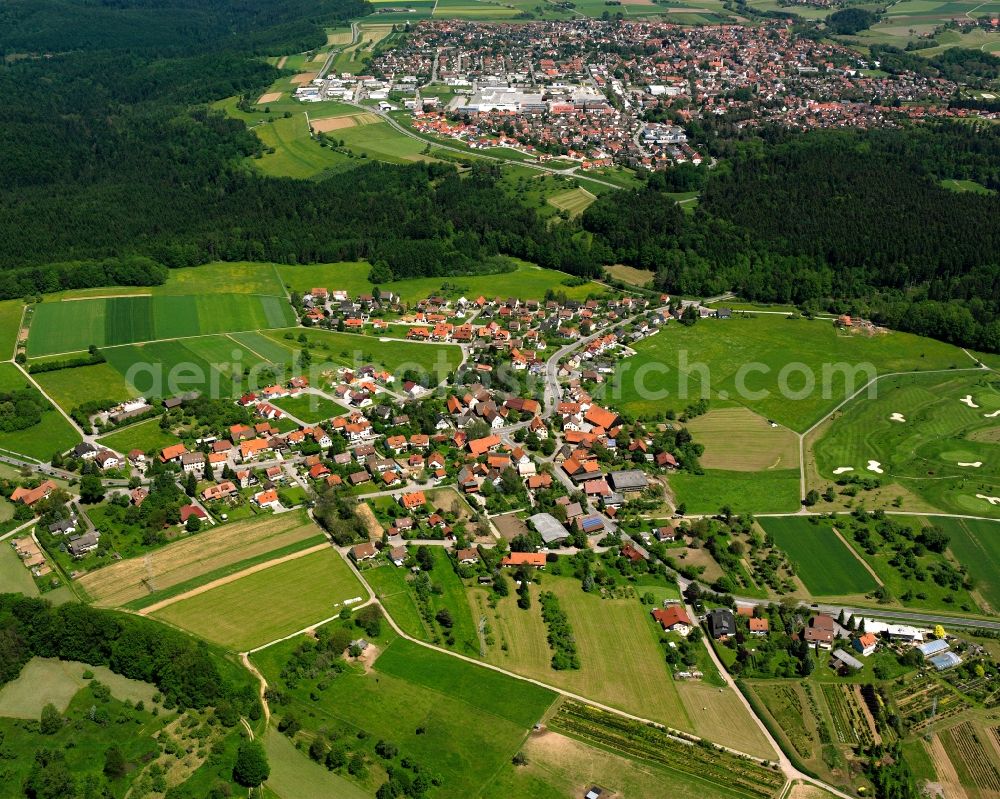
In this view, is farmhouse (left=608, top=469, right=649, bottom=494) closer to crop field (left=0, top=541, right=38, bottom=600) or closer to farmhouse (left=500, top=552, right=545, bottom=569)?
farmhouse (left=500, top=552, right=545, bottom=569)

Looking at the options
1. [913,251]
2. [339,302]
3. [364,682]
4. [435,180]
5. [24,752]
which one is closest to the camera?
[24,752]

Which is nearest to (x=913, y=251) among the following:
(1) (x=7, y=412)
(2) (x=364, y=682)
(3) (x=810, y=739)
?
(3) (x=810, y=739)

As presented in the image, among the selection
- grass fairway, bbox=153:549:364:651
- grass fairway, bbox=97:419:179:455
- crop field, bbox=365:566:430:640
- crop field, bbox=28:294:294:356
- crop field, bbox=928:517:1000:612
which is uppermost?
crop field, bbox=28:294:294:356

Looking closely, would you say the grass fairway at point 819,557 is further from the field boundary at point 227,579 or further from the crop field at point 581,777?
the field boundary at point 227,579

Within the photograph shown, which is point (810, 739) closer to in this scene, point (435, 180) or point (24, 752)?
point (24, 752)

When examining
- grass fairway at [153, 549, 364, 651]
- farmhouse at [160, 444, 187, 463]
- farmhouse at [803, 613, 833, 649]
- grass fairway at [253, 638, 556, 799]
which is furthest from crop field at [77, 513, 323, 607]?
farmhouse at [803, 613, 833, 649]

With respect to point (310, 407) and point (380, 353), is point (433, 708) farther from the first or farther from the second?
point (380, 353)
